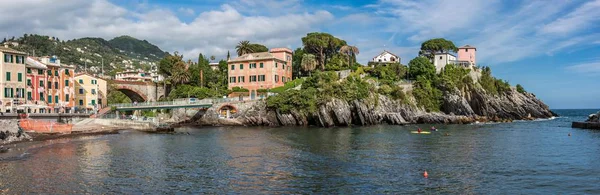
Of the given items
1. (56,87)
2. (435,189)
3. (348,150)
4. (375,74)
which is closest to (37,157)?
(348,150)

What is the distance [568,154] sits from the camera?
3778 cm

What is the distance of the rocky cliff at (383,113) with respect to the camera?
3034 inches

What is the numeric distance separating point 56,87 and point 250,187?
197 feet

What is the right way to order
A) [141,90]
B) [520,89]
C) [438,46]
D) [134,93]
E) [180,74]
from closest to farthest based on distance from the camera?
[141,90] → [134,93] → [180,74] → [520,89] → [438,46]

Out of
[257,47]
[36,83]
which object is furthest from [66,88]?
[257,47]

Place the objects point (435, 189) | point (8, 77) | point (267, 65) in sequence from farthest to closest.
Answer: point (267, 65) → point (8, 77) → point (435, 189)

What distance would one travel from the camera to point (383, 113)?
3204 inches

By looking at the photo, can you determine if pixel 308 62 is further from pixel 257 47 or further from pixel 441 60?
pixel 441 60

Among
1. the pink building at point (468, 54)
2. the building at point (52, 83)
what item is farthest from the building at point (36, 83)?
the pink building at point (468, 54)

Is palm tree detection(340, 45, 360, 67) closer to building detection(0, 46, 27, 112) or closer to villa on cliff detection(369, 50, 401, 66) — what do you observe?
villa on cliff detection(369, 50, 401, 66)

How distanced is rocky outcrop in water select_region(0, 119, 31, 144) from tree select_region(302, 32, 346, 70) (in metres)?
64.5

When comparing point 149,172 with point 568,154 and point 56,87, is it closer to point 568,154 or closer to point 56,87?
point 568,154

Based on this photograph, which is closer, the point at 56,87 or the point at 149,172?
the point at 149,172

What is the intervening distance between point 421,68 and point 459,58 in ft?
62.6
